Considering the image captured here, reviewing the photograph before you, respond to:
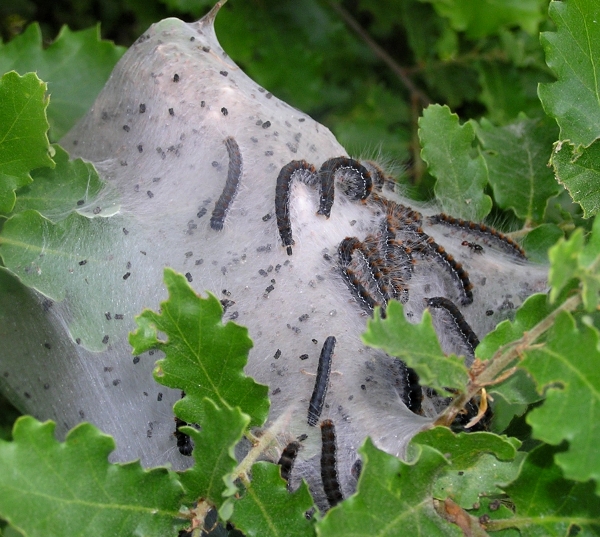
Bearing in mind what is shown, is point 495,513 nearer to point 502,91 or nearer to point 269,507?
point 269,507

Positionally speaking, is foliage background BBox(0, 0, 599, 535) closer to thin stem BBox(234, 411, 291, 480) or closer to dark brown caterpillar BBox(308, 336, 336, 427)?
dark brown caterpillar BBox(308, 336, 336, 427)

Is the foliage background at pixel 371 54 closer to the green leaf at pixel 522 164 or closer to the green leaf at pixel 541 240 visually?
the green leaf at pixel 522 164

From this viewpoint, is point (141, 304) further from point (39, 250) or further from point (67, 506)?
point (67, 506)

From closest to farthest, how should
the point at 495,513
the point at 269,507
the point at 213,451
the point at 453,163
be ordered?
the point at 213,451, the point at 269,507, the point at 495,513, the point at 453,163

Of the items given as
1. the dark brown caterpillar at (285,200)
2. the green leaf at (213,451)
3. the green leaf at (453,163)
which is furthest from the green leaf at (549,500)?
the green leaf at (453,163)

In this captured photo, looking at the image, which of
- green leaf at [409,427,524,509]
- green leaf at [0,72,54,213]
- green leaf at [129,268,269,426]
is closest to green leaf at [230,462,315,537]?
green leaf at [129,268,269,426]

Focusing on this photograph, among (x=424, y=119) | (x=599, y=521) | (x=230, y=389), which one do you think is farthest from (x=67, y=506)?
(x=424, y=119)

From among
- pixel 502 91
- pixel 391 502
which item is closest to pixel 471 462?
pixel 391 502
